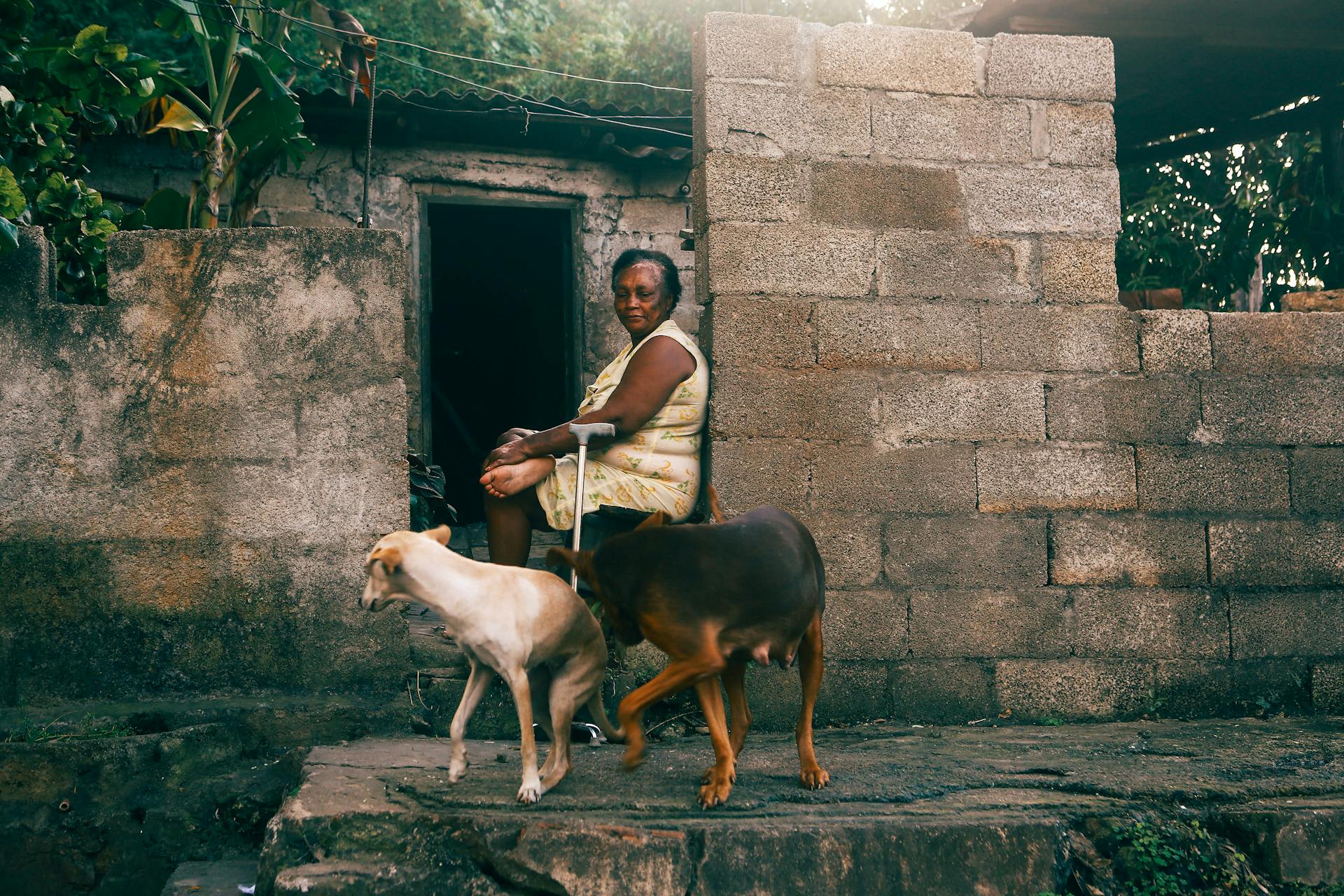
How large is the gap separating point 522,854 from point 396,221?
227 inches

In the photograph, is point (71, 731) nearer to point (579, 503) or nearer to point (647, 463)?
point (579, 503)

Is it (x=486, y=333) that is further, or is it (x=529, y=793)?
(x=486, y=333)

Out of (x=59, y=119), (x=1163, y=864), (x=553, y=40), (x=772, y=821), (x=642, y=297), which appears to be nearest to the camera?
(x=772, y=821)

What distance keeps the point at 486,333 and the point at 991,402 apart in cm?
781

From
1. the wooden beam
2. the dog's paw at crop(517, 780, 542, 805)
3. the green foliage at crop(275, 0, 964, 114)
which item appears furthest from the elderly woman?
the green foliage at crop(275, 0, 964, 114)

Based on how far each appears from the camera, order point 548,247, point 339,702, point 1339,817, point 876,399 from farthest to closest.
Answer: point 548,247 → point 876,399 → point 339,702 → point 1339,817

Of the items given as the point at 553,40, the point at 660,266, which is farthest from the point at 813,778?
the point at 553,40

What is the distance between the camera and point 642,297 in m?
3.95

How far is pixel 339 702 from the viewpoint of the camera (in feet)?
12.8

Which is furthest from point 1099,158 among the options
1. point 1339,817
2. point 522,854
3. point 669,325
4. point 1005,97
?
point 522,854

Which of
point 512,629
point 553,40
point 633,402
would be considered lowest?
point 512,629

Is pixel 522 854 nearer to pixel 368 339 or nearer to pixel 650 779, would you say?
pixel 650 779

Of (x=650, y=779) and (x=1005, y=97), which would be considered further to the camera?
(x=1005, y=97)

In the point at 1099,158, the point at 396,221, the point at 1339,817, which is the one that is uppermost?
the point at 396,221
